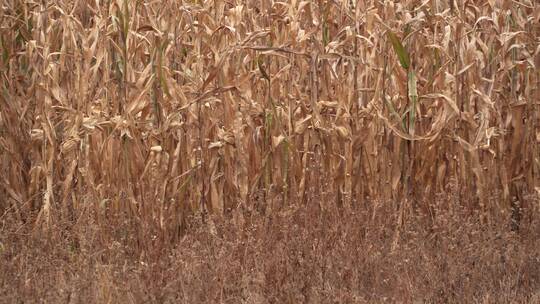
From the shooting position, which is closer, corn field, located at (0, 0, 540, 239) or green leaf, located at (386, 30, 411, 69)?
green leaf, located at (386, 30, 411, 69)

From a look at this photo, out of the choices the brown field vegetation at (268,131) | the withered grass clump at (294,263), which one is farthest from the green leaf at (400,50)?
the withered grass clump at (294,263)

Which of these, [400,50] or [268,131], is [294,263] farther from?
[400,50]

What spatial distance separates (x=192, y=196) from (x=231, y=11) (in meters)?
1.12

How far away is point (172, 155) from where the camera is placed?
6.13 metres

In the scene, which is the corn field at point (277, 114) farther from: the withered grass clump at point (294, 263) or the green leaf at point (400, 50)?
the withered grass clump at point (294, 263)

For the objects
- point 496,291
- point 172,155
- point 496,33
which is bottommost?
point 496,291

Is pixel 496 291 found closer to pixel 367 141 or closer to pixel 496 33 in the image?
pixel 367 141

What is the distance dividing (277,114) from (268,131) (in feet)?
0.37

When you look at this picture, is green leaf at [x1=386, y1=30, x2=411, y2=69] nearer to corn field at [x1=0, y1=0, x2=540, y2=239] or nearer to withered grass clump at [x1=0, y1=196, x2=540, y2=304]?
corn field at [x1=0, y1=0, x2=540, y2=239]

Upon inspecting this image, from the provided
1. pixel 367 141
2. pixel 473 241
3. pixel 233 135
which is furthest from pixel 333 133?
pixel 473 241

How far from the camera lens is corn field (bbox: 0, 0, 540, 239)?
6.09 m

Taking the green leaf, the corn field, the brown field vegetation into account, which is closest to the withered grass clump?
the brown field vegetation

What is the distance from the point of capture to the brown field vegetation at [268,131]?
5.73m

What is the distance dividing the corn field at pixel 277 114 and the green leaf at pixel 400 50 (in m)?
0.01
